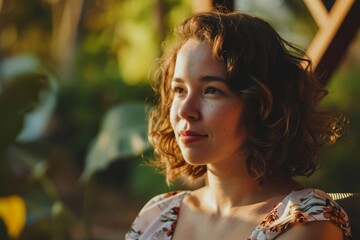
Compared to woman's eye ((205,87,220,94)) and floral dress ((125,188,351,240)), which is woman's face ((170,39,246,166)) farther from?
floral dress ((125,188,351,240))

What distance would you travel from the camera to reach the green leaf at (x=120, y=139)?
3781 mm

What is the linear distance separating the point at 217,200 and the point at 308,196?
0.27 metres

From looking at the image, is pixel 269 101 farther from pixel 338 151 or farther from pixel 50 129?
pixel 50 129

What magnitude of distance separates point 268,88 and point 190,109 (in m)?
0.20

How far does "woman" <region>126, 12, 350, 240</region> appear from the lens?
1.83 metres

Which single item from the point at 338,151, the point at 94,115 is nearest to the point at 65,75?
the point at 94,115

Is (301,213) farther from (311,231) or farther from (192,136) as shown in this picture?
(192,136)

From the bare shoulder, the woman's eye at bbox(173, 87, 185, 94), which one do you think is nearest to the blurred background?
the woman's eye at bbox(173, 87, 185, 94)

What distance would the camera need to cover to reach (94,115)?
799 cm

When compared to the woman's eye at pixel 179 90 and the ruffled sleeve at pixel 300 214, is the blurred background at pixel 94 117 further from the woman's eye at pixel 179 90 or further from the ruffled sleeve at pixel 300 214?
the ruffled sleeve at pixel 300 214

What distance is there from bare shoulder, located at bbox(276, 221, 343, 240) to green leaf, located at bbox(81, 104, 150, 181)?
1.97 m

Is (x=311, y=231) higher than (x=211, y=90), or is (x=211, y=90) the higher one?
(x=211, y=90)

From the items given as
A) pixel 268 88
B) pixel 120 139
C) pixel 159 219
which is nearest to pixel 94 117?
pixel 120 139

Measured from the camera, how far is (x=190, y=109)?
6.08ft
